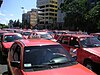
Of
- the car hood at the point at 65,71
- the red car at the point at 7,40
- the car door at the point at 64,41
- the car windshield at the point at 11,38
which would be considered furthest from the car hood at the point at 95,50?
the car windshield at the point at 11,38

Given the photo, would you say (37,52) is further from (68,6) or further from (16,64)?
(68,6)

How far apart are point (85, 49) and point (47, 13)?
12818cm

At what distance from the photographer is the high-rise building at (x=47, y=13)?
13575 cm

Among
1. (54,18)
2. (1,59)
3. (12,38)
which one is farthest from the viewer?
(54,18)

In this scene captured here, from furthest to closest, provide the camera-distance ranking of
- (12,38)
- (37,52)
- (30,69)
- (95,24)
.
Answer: (95,24) < (12,38) < (37,52) < (30,69)

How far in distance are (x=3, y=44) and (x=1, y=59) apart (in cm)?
86

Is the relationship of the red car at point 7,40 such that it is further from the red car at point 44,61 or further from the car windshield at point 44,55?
the car windshield at point 44,55

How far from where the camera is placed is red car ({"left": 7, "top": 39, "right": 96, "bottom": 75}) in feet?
17.9

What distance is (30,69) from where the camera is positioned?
5.54m

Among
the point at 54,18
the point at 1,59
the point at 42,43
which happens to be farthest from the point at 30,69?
the point at 54,18

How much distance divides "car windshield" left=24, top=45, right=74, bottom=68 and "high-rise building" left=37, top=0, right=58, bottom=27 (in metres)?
126

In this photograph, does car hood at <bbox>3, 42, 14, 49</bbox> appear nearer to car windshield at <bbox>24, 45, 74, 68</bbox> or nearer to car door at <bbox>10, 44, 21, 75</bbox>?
A: car door at <bbox>10, 44, 21, 75</bbox>

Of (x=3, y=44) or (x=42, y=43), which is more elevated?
(x=42, y=43)

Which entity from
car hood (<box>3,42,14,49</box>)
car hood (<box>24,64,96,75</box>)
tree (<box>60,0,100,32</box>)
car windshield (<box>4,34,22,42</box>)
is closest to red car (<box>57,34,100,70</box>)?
car hood (<box>24,64,96,75</box>)
